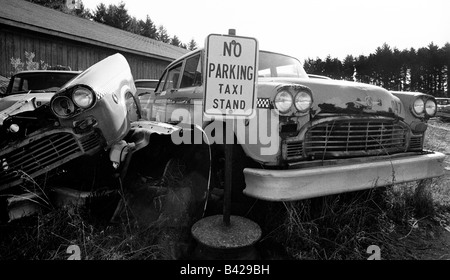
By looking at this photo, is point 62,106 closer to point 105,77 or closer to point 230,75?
point 105,77

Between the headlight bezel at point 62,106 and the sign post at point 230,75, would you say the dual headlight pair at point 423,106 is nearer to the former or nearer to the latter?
the sign post at point 230,75

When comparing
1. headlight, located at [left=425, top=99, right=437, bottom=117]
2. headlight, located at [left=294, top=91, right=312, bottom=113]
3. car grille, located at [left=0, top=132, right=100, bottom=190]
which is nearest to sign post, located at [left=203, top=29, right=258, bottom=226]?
headlight, located at [left=294, top=91, right=312, bottom=113]

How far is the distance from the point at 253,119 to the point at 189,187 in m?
0.84

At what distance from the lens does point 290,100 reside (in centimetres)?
205

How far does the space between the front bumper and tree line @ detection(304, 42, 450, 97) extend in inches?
1815

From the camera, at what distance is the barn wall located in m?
9.87

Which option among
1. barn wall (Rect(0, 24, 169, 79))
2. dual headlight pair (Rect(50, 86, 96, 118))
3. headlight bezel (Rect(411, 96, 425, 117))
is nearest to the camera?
dual headlight pair (Rect(50, 86, 96, 118))

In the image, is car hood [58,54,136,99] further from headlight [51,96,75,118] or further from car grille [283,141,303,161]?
car grille [283,141,303,161]

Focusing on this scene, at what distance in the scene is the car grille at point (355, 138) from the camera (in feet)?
7.17

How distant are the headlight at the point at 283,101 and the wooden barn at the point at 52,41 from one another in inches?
455

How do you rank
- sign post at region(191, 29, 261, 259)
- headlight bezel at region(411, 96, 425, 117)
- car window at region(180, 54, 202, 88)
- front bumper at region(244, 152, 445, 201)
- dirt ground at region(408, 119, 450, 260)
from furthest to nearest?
car window at region(180, 54, 202, 88) < headlight bezel at region(411, 96, 425, 117) < dirt ground at region(408, 119, 450, 260) < front bumper at region(244, 152, 445, 201) < sign post at region(191, 29, 261, 259)

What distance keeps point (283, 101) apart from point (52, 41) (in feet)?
40.7

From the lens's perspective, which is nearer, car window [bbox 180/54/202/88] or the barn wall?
car window [bbox 180/54/202/88]

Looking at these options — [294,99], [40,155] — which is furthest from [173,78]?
[294,99]
